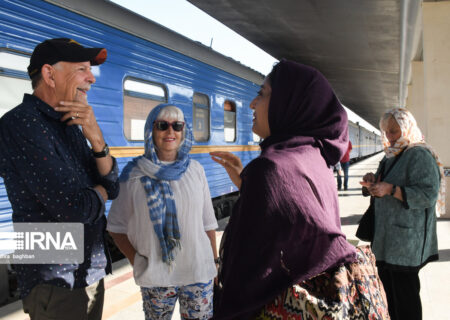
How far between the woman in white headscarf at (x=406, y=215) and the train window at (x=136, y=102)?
2.99 meters

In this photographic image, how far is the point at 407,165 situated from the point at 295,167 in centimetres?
181

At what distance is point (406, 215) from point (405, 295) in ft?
1.80

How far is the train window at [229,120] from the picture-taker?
282 inches

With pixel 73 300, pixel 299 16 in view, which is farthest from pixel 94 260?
pixel 299 16

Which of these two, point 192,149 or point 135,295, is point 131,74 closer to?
point 192,149

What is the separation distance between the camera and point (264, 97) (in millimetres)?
1424

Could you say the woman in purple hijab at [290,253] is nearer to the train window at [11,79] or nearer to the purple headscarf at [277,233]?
the purple headscarf at [277,233]

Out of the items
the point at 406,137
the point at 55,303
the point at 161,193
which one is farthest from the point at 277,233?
the point at 406,137

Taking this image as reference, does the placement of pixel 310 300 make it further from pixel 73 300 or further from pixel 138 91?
pixel 138 91

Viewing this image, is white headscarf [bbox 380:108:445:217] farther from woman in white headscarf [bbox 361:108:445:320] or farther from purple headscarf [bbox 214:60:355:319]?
purple headscarf [bbox 214:60:355:319]

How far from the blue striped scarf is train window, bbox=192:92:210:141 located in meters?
3.89

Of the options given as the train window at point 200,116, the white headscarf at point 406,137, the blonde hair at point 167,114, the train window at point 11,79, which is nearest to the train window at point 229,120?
the train window at point 200,116

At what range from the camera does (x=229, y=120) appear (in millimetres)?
7383

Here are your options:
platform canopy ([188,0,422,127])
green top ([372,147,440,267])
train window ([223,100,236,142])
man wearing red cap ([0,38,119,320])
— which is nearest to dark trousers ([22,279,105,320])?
man wearing red cap ([0,38,119,320])
